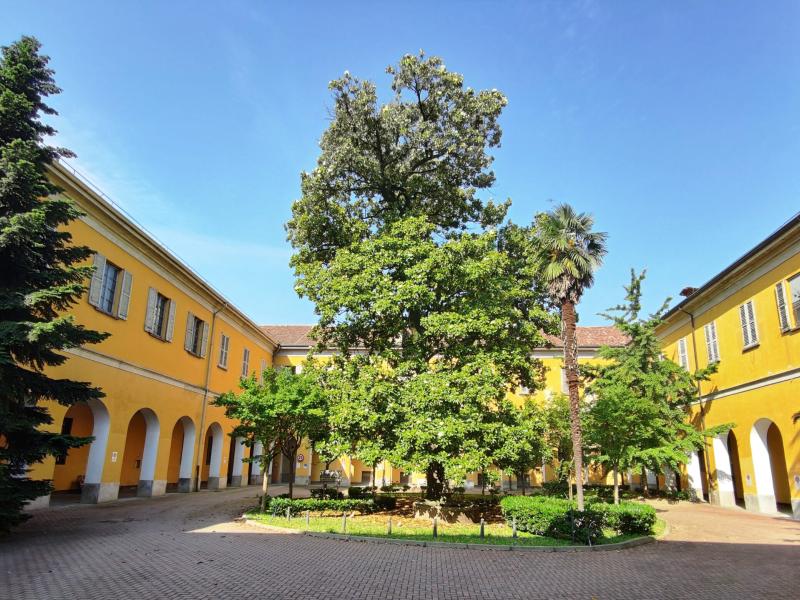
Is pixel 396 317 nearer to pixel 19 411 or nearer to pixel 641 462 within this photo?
pixel 19 411

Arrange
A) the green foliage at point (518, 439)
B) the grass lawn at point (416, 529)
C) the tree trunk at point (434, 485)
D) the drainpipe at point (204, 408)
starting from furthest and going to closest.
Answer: the drainpipe at point (204, 408) → the tree trunk at point (434, 485) → the green foliage at point (518, 439) → the grass lawn at point (416, 529)

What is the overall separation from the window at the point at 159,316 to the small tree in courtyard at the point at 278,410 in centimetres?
670

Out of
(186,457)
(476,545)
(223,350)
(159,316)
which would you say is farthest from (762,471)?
(223,350)

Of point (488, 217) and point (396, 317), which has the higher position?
point (488, 217)

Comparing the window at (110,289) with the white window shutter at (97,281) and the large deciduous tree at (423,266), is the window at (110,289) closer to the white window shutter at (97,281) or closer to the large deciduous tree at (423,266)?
the white window shutter at (97,281)

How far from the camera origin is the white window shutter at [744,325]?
872 inches

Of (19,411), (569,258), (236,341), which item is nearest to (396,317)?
(569,258)

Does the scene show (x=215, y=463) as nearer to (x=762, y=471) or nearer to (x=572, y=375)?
(x=572, y=375)

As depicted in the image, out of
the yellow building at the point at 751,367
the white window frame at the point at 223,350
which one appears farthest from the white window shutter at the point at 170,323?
the yellow building at the point at 751,367

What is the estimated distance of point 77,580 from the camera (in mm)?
8516

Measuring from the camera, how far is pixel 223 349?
30.2 m

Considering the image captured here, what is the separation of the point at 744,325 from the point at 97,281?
82.1 feet

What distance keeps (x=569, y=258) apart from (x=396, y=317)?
19.2ft

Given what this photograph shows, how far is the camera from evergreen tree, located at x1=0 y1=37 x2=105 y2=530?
10.6m
